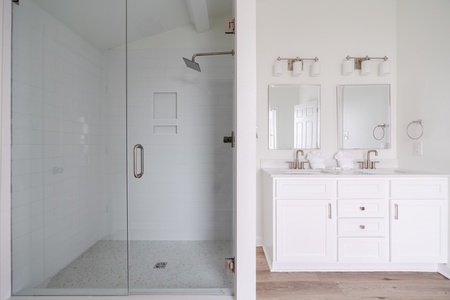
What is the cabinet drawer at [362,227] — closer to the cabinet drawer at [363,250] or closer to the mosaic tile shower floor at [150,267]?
the cabinet drawer at [363,250]

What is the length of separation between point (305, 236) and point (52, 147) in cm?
220

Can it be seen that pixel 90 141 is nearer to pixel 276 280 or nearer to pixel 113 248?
pixel 113 248

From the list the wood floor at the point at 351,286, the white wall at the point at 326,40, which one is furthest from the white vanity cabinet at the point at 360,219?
the white wall at the point at 326,40

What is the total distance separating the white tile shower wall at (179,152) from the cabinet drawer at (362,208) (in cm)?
104

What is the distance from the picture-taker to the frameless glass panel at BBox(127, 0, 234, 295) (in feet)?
6.27

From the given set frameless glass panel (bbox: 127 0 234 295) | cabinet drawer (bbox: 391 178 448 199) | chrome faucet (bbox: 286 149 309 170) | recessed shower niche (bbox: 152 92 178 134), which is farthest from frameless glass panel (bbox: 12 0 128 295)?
cabinet drawer (bbox: 391 178 448 199)

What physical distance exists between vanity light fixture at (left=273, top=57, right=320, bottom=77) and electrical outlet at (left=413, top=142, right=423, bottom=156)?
1.20 metres

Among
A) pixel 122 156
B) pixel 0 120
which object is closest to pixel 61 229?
pixel 122 156

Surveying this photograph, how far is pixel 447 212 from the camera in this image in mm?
2002

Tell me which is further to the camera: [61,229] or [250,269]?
[61,229]

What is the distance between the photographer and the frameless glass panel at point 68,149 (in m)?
1.64

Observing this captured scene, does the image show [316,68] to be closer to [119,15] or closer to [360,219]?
[360,219]

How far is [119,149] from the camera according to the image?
1963mm

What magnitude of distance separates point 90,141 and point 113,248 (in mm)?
913
